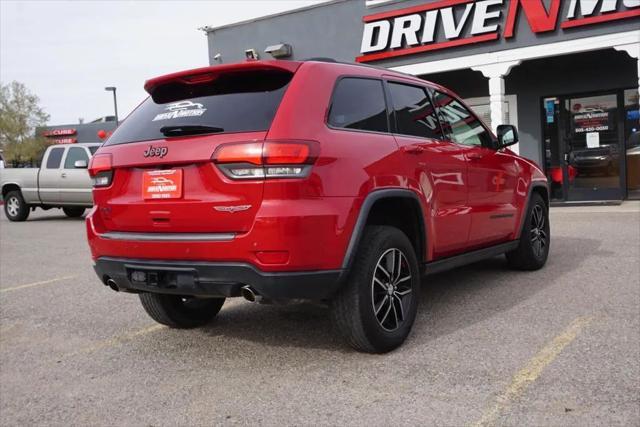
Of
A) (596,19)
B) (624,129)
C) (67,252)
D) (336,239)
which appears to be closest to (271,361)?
(336,239)

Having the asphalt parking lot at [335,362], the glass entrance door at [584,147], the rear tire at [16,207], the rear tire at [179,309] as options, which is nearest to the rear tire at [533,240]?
the asphalt parking lot at [335,362]

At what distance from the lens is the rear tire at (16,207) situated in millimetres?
15820

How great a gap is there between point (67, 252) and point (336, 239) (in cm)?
705

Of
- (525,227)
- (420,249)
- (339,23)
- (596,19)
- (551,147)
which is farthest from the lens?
(339,23)

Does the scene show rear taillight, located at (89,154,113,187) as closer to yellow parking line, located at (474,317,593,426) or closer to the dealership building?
yellow parking line, located at (474,317,593,426)

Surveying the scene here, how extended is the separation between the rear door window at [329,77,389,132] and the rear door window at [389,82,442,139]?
0.56 ft

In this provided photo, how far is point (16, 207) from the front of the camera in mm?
15930

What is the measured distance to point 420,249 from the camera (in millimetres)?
4398

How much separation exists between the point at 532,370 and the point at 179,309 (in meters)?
2.54

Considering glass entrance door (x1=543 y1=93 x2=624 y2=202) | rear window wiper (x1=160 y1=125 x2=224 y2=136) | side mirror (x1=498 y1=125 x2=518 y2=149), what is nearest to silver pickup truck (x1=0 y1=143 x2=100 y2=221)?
glass entrance door (x1=543 y1=93 x2=624 y2=202)

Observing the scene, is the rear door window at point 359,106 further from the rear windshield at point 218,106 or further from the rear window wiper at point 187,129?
the rear window wiper at point 187,129

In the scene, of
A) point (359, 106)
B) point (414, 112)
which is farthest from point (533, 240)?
point (359, 106)

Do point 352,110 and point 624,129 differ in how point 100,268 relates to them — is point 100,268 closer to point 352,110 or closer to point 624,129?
point 352,110

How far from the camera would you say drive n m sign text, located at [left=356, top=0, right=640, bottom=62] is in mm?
12289
